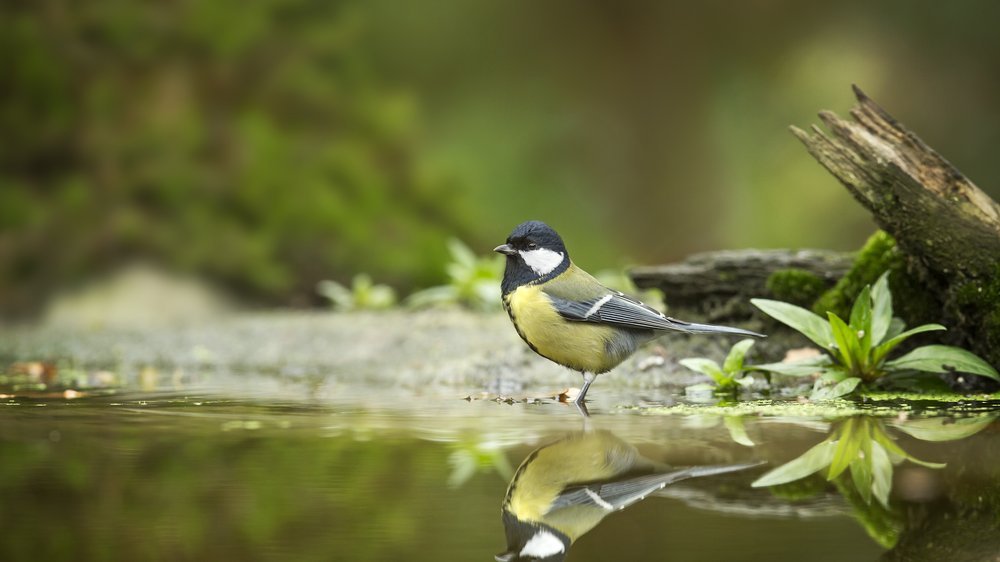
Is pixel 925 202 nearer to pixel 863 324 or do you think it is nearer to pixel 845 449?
pixel 863 324

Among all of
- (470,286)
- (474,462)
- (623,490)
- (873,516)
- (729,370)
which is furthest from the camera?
(470,286)

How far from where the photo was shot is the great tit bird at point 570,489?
2035 millimetres

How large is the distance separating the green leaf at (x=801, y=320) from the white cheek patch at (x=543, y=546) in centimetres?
272

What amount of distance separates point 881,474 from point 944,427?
36.3 inches

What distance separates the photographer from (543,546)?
1.98 meters

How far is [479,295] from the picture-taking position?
8.70 m

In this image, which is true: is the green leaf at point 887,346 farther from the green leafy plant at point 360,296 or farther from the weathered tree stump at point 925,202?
the green leafy plant at point 360,296

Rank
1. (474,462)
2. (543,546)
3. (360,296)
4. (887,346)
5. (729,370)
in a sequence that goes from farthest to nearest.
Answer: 1. (360,296)
2. (729,370)
3. (887,346)
4. (474,462)
5. (543,546)

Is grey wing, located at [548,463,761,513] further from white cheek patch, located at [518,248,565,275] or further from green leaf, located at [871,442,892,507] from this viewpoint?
white cheek patch, located at [518,248,565,275]

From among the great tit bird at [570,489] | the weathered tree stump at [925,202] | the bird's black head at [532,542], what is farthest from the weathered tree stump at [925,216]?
the bird's black head at [532,542]

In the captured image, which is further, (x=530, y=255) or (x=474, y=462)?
(x=530, y=255)

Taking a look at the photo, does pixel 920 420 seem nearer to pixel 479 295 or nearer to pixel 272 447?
pixel 272 447

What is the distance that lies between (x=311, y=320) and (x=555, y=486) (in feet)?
20.1

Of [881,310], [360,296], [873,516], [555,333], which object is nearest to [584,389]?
[555,333]
